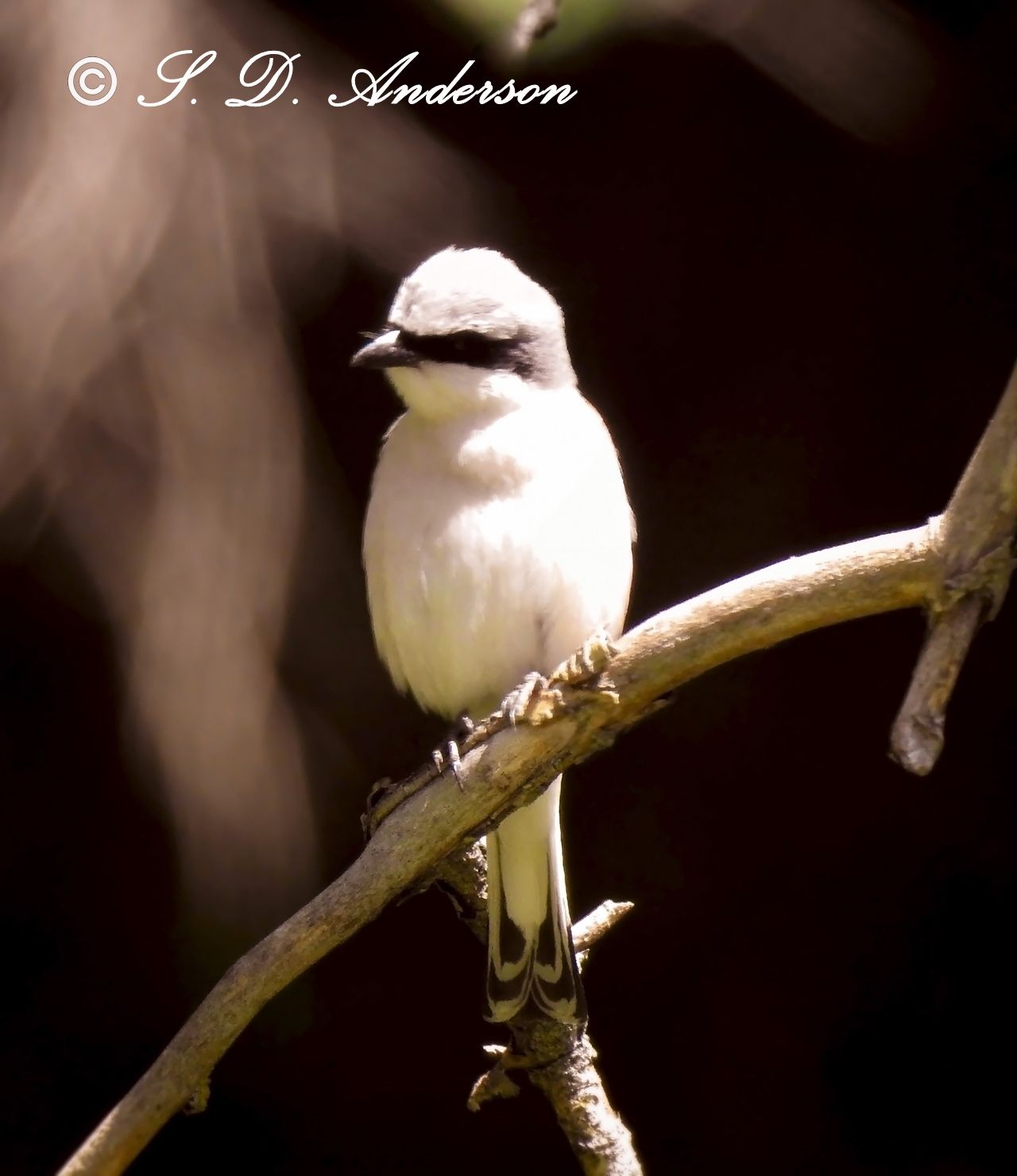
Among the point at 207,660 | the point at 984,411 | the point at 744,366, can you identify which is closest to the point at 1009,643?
the point at 984,411

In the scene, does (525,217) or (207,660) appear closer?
(207,660)

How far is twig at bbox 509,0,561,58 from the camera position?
1.46 m

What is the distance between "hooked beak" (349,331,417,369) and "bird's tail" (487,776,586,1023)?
53cm

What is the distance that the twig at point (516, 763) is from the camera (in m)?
1.32

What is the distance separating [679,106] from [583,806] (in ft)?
3.49

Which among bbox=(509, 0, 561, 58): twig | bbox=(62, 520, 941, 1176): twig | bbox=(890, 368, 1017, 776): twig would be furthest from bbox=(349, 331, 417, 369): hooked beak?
bbox=(890, 368, 1017, 776): twig

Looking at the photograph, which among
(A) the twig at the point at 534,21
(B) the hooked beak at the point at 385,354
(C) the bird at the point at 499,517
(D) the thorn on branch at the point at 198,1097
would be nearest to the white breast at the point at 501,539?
A: (C) the bird at the point at 499,517

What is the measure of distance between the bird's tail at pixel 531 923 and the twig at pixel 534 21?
0.83 metres

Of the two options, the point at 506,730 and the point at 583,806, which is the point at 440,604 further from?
the point at 583,806

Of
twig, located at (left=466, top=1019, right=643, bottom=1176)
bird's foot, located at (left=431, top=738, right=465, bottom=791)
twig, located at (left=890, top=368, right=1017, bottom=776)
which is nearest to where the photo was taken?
twig, located at (left=890, top=368, right=1017, bottom=776)

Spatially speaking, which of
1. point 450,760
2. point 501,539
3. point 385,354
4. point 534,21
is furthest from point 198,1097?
point 534,21

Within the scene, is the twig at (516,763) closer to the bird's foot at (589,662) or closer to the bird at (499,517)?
the bird's foot at (589,662)

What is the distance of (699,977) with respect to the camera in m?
2.30

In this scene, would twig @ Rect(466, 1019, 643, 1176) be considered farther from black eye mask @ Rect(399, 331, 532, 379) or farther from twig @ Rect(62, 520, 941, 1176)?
black eye mask @ Rect(399, 331, 532, 379)
